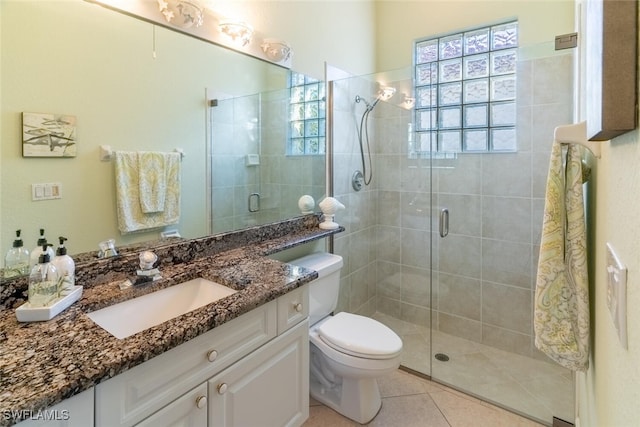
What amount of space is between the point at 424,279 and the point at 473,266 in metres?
0.40

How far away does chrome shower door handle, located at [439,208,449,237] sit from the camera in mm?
2699

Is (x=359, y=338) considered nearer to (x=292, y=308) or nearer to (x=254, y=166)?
(x=292, y=308)

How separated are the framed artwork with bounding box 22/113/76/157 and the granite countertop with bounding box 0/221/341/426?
1.63 ft

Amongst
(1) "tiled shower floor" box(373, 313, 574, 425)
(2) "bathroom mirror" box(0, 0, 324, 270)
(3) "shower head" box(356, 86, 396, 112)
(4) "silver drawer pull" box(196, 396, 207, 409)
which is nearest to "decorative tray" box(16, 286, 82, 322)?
(2) "bathroom mirror" box(0, 0, 324, 270)

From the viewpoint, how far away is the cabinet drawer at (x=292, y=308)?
1.30m

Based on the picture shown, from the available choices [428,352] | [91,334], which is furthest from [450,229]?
[91,334]

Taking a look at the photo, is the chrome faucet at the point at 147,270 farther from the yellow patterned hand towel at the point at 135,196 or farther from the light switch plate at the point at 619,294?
the light switch plate at the point at 619,294

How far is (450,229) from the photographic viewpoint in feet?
A: 8.87

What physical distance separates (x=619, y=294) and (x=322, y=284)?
1.59 meters

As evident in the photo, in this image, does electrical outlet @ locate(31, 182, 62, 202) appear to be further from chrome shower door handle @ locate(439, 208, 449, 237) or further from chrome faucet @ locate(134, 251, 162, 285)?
chrome shower door handle @ locate(439, 208, 449, 237)

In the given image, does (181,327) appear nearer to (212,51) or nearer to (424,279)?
(212,51)

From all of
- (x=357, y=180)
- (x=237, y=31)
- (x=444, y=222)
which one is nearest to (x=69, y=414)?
(x=237, y=31)

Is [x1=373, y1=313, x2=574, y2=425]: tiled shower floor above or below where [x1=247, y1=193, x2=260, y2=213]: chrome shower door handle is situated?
below

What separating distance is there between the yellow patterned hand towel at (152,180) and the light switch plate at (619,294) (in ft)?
4.93
